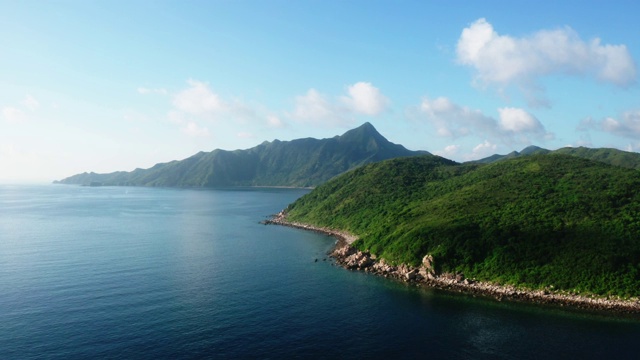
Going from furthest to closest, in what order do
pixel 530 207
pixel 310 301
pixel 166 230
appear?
pixel 166 230 < pixel 530 207 < pixel 310 301

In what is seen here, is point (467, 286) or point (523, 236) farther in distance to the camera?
point (523, 236)

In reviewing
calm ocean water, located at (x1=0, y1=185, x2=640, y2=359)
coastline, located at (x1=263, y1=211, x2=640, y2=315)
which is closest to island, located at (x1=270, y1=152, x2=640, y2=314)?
coastline, located at (x1=263, y1=211, x2=640, y2=315)


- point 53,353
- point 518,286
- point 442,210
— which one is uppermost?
point 442,210

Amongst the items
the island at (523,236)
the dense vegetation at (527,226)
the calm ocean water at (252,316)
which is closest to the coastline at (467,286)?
the island at (523,236)

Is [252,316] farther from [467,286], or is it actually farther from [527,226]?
[527,226]

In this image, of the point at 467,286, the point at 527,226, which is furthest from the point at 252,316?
the point at 527,226

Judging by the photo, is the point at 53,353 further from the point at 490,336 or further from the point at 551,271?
the point at 551,271

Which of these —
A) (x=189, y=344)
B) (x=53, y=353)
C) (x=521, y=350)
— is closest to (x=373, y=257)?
(x=521, y=350)

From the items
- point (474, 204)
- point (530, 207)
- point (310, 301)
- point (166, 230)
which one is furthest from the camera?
point (166, 230)
